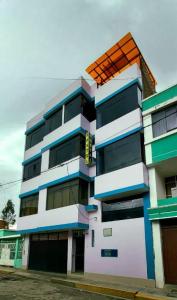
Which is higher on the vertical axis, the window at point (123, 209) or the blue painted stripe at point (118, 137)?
the blue painted stripe at point (118, 137)

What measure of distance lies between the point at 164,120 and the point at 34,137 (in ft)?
49.3

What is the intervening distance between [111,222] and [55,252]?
6115 millimetres

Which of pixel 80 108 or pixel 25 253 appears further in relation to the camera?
pixel 25 253

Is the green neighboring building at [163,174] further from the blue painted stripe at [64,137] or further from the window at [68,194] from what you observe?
Answer: the window at [68,194]

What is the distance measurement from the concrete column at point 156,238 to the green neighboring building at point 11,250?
14.5 meters

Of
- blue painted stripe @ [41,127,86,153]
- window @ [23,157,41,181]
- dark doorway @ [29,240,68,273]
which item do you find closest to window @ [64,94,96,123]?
blue painted stripe @ [41,127,86,153]

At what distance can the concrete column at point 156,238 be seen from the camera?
12.4 meters

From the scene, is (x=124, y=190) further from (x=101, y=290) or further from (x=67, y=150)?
(x=67, y=150)

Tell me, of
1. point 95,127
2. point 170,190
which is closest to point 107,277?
point 170,190

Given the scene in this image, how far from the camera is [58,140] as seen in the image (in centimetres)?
2106

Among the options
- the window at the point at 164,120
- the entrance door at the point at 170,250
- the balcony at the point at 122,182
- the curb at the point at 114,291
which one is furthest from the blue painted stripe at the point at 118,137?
the curb at the point at 114,291

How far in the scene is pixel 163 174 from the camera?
1549 centimetres

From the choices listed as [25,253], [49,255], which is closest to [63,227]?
[49,255]

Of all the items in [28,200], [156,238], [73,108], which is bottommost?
[156,238]
